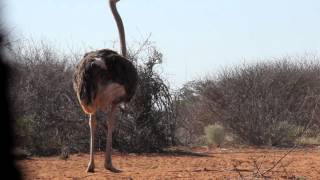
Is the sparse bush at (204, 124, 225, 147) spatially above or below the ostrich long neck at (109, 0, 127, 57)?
below

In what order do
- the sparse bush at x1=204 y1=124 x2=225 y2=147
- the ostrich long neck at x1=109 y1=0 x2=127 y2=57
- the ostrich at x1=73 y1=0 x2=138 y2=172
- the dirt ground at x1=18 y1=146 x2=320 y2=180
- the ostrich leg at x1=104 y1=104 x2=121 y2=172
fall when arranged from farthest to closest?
1. the sparse bush at x1=204 y1=124 x2=225 y2=147
2. the ostrich long neck at x1=109 y1=0 x2=127 y2=57
3. the ostrich leg at x1=104 y1=104 x2=121 y2=172
4. the ostrich at x1=73 y1=0 x2=138 y2=172
5. the dirt ground at x1=18 y1=146 x2=320 y2=180

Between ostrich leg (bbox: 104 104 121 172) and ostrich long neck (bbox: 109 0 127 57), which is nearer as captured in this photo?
ostrich leg (bbox: 104 104 121 172)

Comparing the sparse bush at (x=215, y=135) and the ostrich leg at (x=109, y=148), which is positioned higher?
the sparse bush at (x=215, y=135)

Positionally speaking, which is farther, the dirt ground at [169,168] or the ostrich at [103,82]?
the ostrich at [103,82]

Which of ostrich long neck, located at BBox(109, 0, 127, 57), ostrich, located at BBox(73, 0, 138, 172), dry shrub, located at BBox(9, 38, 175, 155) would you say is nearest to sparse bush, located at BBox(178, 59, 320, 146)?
dry shrub, located at BBox(9, 38, 175, 155)

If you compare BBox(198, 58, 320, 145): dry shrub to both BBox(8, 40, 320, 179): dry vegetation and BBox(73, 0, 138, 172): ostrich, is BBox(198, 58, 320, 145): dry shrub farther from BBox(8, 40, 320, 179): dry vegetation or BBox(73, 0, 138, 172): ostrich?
BBox(73, 0, 138, 172): ostrich

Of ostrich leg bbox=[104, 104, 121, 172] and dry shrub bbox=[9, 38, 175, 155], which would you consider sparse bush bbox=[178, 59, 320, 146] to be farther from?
ostrich leg bbox=[104, 104, 121, 172]

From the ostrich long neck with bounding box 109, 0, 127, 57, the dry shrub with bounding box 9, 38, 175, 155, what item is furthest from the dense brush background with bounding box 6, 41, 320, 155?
the ostrich long neck with bounding box 109, 0, 127, 57

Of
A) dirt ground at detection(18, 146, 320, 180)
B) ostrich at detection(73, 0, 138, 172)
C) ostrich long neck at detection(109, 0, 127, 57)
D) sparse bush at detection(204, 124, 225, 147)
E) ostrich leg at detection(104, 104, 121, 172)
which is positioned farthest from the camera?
sparse bush at detection(204, 124, 225, 147)

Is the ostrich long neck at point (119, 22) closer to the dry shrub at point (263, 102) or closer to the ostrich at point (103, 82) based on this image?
the ostrich at point (103, 82)

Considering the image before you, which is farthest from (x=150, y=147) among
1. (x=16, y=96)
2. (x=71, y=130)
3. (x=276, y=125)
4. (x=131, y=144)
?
(x=276, y=125)

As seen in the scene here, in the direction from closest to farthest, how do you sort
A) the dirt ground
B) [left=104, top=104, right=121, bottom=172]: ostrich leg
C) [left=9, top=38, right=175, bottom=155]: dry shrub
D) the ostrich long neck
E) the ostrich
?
the dirt ground
the ostrich
[left=104, top=104, right=121, bottom=172]: ostrich leg
the ostrich long neck
[left=9, top=38, right=175, bottom=155]: dry shrub

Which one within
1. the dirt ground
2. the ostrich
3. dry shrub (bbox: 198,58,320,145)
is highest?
dry shrub (bbox: 198,58,320,145)

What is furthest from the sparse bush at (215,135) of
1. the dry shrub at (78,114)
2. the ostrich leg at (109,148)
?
the ostrich leg at (109,148)
